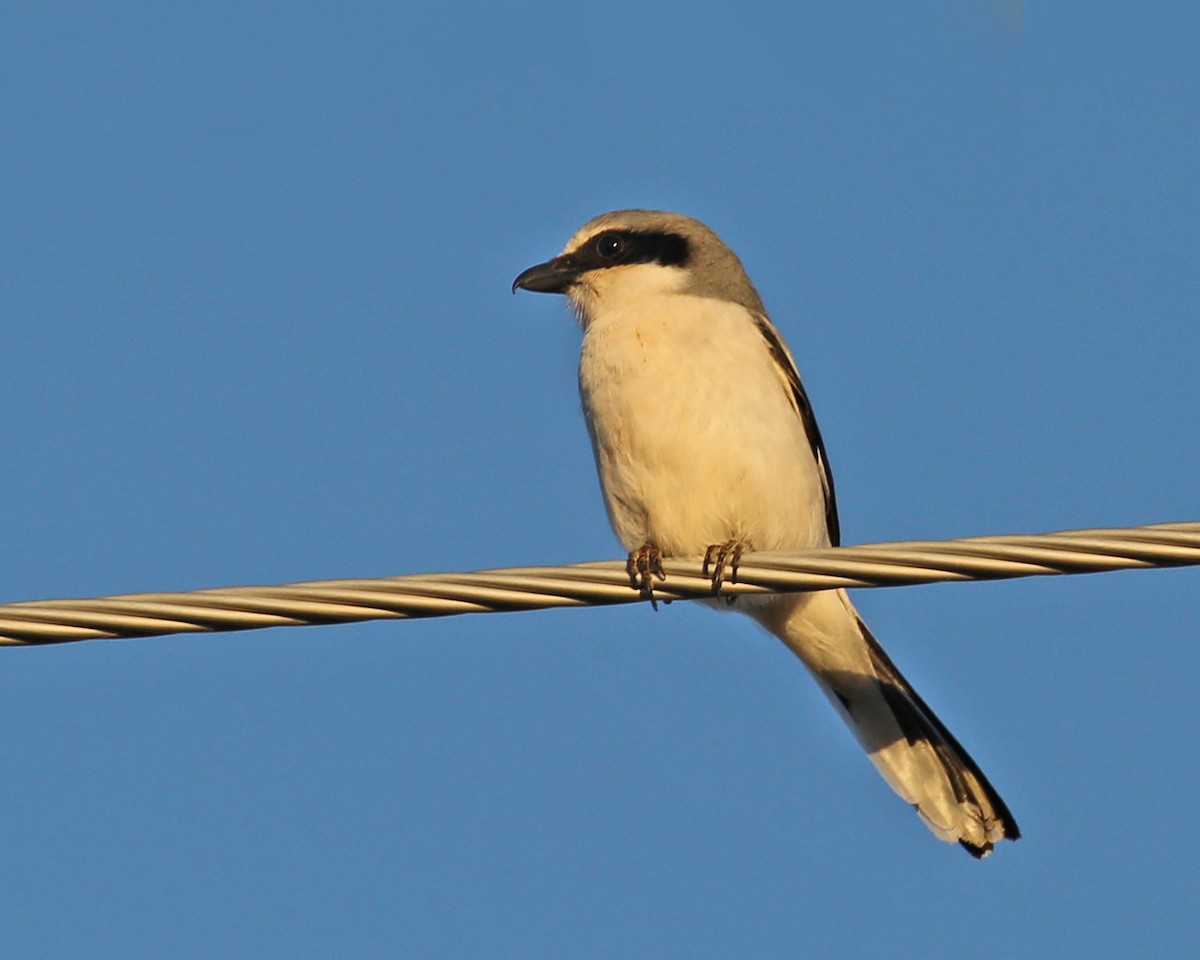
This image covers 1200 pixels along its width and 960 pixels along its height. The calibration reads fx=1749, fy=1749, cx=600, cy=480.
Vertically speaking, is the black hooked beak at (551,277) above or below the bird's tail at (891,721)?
above

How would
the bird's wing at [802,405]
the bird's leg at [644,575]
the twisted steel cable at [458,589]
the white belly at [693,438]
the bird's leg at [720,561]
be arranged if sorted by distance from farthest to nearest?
1. the bird's wing at [802,405]
2. the white belly at [693,438]
3. the bird's leg at [720,561]
4. the bird's leg at [644,575]
5. the twisted steel cable at [458,589]

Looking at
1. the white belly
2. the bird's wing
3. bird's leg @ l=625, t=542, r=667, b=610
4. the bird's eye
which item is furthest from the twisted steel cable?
the bird's eye

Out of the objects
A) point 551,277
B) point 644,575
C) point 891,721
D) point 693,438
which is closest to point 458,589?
point 644,575

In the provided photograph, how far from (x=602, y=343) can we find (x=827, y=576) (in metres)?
2.44

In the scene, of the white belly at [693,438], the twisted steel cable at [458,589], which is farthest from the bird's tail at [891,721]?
the twisted steel cable at [458,589]

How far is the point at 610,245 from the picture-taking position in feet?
22.9

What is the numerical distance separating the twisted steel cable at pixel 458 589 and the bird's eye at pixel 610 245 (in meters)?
3.16

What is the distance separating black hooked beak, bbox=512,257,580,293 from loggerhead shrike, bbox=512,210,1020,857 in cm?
33

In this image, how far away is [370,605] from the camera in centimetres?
384

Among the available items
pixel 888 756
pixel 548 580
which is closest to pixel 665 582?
pixel 548 580

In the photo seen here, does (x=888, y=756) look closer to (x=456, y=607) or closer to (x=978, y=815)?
(x=978, y=815)

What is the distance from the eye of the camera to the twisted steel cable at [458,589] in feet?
12.2

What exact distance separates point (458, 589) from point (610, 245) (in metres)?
3.32

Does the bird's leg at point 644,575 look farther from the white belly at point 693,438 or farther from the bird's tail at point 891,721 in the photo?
the bird's tail at point 891,721
